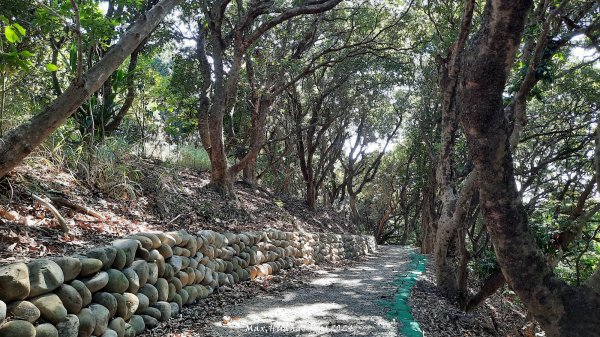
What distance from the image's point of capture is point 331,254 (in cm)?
1248

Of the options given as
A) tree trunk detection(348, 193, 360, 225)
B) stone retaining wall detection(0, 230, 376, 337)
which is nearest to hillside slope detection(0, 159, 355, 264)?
stone retaining wall detection(0, 230, 376, 337)

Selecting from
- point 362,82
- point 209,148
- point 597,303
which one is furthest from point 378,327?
point 362,82

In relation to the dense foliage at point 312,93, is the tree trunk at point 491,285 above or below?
below

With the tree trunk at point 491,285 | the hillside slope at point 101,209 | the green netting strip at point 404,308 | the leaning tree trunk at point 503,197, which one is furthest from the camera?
the tree trunk at point 491,285

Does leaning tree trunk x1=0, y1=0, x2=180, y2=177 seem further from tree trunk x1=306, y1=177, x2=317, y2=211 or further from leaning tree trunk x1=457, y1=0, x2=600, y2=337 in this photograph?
tree trunk x1=306, y1=177, x2=317, y2=211

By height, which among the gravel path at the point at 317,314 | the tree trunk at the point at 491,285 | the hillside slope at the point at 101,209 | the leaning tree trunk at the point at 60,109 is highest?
the leaning tree trunk at the point at 60,109

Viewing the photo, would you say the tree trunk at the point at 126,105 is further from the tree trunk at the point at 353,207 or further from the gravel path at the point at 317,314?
the tree trunk at the point at 353,207

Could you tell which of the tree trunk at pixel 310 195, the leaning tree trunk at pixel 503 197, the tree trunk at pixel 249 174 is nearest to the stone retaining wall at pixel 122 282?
the leaning tree trunk at pixel 503 197

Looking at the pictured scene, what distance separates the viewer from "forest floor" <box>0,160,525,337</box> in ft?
14.2

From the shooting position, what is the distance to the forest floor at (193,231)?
14.2 feet

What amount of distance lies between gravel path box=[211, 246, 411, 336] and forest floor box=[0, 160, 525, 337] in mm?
12

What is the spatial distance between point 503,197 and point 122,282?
10.5 feet

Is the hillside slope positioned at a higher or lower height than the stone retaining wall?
higher

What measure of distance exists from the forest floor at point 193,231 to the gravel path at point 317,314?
12 millimetres
